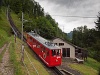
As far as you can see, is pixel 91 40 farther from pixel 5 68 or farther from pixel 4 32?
pixel 5 68

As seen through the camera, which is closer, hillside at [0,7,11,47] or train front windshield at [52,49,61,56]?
train front windshield at [52,49,61,56]

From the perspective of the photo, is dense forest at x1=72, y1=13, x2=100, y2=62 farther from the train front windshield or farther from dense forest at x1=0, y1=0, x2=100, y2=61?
the train front windshield

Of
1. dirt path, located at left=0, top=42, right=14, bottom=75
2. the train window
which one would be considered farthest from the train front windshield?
dirt path, located at left=0, top=42, right=14, bottom=75

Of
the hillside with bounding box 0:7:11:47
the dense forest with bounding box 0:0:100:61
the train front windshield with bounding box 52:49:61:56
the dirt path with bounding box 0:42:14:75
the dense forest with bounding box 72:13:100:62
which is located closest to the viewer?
the dirt path with bounding box 0:42:14:75

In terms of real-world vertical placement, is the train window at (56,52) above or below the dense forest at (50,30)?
below

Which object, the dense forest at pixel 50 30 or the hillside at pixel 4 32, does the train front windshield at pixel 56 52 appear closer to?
the hillside at pixel 4 32

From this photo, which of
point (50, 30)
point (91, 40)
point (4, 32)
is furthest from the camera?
point (91, 40)

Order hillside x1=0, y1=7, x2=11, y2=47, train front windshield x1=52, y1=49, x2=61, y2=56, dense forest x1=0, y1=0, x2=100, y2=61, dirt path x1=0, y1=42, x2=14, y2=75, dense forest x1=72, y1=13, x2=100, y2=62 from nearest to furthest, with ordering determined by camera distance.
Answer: dirt path x1=0, y1=42, x2=14, y2=75 → train front windshield x1=52, y1=49, x2=61, y2=56 → hillside x1=0, y1=7, x2=11, y2=47 → dense forest x1=0, y1=0, x2=100, y2=61 → dense forest x1=72, y1=13, x2=100, y2=62

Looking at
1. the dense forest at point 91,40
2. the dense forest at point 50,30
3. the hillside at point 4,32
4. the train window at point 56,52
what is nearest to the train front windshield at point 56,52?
the train window at point 56,52

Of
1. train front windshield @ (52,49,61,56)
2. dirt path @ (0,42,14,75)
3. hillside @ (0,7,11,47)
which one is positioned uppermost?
hillside @ (0,7,11,47)

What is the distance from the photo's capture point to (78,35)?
85438mm

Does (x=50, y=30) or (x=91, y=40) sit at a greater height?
(x=50, y=30)

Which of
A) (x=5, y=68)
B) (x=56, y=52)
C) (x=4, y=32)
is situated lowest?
(x=5, y=68)

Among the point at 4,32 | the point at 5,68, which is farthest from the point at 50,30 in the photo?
the point at 5,68
